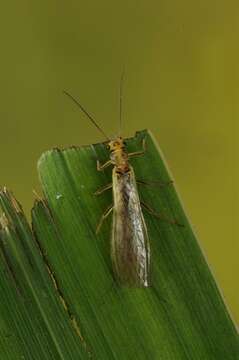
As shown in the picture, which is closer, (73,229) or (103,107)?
(73,229)

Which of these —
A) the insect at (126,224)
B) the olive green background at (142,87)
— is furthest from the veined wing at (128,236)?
the olive green background at (142,87)

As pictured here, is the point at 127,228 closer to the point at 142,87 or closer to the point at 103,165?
the point at 103,165

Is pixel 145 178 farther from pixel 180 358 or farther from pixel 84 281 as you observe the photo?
pixel 180 358

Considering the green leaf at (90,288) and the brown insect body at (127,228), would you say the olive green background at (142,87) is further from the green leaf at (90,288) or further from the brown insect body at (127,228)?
the green leaf at (90,288)

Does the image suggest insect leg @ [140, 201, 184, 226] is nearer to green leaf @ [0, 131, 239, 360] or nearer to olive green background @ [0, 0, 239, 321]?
green leaf @ [0, 131, 239, 360]

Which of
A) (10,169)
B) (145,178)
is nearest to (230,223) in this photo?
(10,169)

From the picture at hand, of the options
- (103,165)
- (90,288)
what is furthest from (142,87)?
(90,288)
